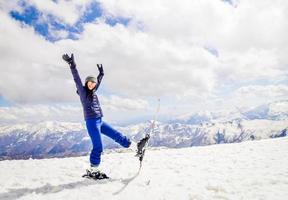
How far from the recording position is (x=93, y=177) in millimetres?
11273

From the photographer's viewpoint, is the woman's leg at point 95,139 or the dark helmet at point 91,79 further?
the dark helmet at point 91,79

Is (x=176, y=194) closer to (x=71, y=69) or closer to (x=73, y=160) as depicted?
(x=71, y=69)

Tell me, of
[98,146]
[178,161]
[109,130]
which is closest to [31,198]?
[98,146]

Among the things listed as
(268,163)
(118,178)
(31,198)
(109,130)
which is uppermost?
(109,130)

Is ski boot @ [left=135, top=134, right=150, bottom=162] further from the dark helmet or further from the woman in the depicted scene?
the dark helmet

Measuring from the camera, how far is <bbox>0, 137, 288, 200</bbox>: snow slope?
898 centimetres

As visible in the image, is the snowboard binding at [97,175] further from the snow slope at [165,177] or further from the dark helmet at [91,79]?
the dark helmet at [91,79]

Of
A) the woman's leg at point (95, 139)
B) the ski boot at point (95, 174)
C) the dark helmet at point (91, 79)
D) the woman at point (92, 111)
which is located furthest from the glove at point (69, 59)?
the ski boot at point (95, 174)

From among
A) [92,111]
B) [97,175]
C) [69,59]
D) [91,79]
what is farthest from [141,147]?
[69,59]

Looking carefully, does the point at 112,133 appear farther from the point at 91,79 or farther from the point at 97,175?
the point at 91,79

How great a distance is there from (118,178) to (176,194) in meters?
3.03

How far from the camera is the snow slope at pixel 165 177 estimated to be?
353 inches

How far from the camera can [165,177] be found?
11086 millimetres

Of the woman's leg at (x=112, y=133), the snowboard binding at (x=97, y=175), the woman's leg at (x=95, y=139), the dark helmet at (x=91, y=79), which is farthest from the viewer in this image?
the woman's leg at (x=112, y=133)
